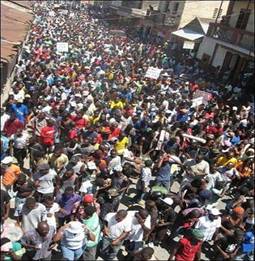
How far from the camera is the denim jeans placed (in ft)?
20.2

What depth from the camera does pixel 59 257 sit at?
23.8ft

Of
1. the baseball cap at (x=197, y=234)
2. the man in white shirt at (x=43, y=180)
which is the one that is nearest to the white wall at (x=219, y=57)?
the man in white shirt at (x=43, y=180)

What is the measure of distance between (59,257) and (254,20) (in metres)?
22.8

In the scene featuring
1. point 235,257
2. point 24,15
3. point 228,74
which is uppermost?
point 24,15

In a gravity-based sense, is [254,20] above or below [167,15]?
above

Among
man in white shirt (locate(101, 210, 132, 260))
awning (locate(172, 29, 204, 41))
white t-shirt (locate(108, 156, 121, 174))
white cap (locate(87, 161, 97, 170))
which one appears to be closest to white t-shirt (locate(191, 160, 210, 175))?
white t-shirt (locate(108, 156, 121, 174))

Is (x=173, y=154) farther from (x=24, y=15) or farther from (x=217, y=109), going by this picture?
(x=217, y=109)

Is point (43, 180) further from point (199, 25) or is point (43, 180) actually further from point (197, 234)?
point (199, 25)

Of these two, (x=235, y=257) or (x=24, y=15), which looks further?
(x=24, y=15)

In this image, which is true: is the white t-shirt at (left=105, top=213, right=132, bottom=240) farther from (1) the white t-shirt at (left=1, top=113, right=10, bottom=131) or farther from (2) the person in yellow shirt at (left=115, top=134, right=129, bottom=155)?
(1) the white t-shirt at (left=1, top=113, right=10, bottom=131)

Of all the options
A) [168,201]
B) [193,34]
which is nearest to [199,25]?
[193,34]

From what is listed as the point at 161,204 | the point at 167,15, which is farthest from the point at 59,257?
the point at 167,15

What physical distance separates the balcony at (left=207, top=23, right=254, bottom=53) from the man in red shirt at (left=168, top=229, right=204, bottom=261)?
18.3 metres

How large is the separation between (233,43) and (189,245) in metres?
21.1
